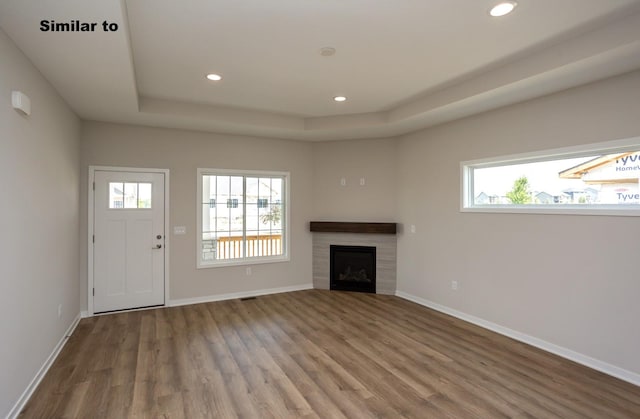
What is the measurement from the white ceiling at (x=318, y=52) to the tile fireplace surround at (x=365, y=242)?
1980 mm

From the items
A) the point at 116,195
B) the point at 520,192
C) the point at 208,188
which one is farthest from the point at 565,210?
the point at 116,195

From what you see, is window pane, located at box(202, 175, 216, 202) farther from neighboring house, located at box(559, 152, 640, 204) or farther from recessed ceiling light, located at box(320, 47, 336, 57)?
neighboring house, located at box(559, 152, 640, 204)

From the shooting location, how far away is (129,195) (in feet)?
15.0

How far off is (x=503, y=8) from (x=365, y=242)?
3840 mm

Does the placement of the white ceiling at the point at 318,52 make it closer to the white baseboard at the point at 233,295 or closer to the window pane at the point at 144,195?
the window pane at the point at 144,195

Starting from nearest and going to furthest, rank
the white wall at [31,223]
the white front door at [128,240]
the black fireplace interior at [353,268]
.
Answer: the white wall at [31,223], the white front door at [128,240], the black fireplace interior at [353,268]

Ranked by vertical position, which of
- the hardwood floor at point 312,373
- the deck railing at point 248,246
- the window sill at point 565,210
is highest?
the window sill at point 565,210

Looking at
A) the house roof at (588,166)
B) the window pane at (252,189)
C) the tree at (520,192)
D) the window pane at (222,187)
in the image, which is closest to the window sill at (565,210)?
the tree at (520,192)

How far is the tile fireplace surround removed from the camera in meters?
5.40

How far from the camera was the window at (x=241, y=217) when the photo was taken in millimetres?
5117

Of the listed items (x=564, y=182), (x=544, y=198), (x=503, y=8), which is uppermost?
(x=503, y=8)

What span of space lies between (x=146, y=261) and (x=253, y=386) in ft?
9.33

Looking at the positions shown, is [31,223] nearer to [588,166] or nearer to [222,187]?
[222,187]

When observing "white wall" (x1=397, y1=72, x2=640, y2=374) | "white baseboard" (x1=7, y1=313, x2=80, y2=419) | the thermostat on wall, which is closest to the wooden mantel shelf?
"white wall" (x1=397, y1=72, x2=640, y2=374)
